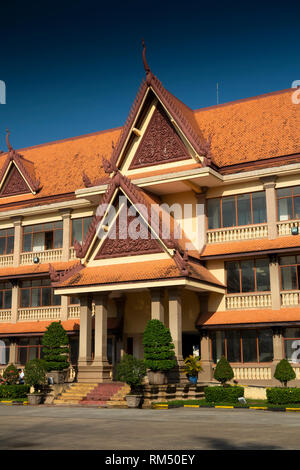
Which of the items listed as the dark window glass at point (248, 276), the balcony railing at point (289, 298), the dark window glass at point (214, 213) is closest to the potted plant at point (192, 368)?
the dark window glass at point (248, 276)

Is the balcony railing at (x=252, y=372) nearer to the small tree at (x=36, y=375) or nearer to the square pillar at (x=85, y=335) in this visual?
the square pillar at (x=85, y=335)

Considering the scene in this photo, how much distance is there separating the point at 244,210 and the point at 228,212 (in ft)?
2.88

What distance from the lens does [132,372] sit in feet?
78.9

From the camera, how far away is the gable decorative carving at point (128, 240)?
28.0 metres

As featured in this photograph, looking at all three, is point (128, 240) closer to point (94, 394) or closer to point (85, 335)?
point (85, 335)

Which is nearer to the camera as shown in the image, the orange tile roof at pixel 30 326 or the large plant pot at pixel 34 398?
the large plant pot at pixel 34 398

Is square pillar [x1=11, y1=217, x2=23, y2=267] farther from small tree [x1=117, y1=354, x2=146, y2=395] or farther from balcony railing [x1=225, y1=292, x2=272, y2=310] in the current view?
small tree [x1=117, y1=354, x2=146, y2=395]

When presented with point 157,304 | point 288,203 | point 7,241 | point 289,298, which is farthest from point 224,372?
point 7,241

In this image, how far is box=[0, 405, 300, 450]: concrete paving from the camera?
477 inches

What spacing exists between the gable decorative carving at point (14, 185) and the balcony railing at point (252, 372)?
18457 millimetres

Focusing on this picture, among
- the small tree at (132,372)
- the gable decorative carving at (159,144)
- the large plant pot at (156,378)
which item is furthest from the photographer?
the gable decorative carving at (159,144)

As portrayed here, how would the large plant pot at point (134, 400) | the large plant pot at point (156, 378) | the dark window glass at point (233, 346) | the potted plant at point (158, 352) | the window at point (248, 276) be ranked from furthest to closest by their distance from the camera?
the window at point (248, 276) → the dark window glass at point (233, 346) → the large plant pot at point (156, 378) → the potted plant at point (158, 352) → the large plant pot at point (134, 400)

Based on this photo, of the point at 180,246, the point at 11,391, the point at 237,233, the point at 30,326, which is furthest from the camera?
the point at 30,326

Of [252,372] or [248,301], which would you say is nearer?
[252,372]
